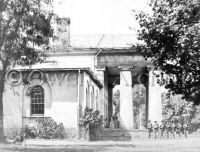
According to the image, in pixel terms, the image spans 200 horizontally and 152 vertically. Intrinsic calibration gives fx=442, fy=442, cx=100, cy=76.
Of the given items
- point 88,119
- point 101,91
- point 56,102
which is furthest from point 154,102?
point 56,102

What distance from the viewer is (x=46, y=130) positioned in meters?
27.2

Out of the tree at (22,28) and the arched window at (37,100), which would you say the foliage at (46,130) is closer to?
the arched window at (37,100)

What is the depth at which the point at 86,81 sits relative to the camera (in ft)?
98.0

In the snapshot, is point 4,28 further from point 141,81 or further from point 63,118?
point 141,81

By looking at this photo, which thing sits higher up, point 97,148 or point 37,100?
point 37,100

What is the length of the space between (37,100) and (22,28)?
8.65 m

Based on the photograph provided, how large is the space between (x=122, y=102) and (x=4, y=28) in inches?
676

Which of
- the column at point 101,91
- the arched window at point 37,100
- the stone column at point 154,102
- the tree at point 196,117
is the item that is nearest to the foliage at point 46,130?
the arched window at point 37,100

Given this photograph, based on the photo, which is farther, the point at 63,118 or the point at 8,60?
the point at 63,118

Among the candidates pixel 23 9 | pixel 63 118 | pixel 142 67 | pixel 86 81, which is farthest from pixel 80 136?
pixel 142 67

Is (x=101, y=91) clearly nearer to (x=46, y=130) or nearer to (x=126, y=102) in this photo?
(x=126, y=102)

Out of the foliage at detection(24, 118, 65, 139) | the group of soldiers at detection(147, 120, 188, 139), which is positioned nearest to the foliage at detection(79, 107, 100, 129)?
the foliage at detection(24, 118, 65, 139)

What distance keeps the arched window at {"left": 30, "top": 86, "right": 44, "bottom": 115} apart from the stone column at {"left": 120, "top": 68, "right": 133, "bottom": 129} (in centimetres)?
918

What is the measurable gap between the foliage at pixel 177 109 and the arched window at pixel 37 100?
4387 cm
